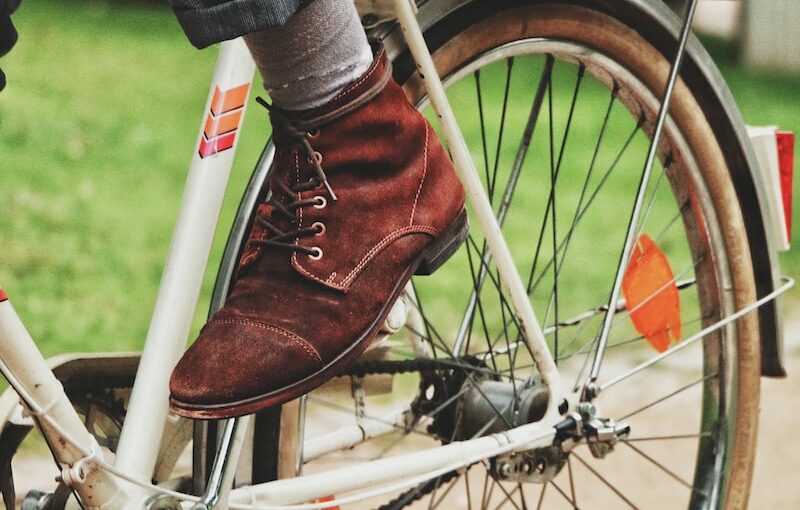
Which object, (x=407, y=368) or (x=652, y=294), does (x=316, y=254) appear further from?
(x=652, y=294)

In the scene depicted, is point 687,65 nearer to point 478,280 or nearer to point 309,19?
point 478,280

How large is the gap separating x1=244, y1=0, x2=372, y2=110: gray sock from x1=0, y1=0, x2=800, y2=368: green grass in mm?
2141

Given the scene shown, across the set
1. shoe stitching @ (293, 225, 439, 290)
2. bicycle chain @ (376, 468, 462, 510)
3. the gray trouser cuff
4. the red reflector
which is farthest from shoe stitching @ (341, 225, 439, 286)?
the red reflector

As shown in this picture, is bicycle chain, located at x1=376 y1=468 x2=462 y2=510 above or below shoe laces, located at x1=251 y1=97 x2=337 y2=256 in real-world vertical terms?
below

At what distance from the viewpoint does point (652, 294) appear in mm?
2104

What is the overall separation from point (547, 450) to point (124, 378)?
0.60 meters

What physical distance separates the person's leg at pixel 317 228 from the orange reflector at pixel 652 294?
799mm

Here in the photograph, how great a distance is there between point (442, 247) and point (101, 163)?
11.0 feet

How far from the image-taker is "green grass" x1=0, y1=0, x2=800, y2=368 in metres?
3.58

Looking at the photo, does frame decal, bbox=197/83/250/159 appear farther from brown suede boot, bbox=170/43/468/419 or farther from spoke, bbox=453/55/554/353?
spoke, bbox=453/55/554/353

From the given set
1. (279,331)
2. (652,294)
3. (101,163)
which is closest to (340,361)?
(279,331)

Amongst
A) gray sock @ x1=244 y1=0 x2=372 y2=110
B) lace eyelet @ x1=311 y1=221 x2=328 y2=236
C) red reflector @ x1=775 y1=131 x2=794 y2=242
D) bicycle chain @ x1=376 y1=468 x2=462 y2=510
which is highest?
red reflector @ x1=775 y1=131 x2=794 y2=242

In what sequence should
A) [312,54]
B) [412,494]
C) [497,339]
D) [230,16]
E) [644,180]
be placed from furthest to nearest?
[497,339] < [412,494] < [644,180] < [312,54] < [230,16]

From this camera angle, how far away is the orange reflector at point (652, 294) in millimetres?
2105
